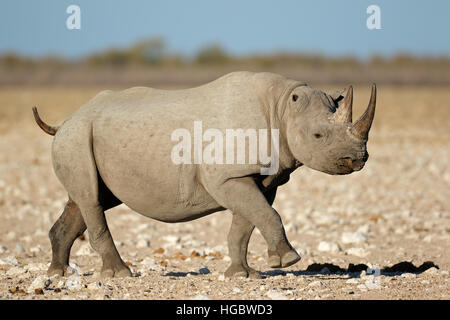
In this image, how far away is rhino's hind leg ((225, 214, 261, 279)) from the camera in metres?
7.52

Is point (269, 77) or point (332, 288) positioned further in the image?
point (269, 77)

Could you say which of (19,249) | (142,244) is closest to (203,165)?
(142,244)

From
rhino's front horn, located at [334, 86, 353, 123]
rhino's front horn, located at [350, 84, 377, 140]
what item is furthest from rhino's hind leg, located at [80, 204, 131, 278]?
rhino's front horn, located at [350, 84, 377, 140]

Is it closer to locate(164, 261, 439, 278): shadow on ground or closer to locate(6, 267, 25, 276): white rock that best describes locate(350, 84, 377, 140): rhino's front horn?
locate(164, 261, 439, 278): shadow on ground

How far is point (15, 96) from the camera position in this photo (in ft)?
127

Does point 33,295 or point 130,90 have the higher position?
point 130,90

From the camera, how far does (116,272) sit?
7.77 metres

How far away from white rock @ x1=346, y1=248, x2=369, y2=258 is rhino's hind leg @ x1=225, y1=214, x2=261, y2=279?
8.05 feet

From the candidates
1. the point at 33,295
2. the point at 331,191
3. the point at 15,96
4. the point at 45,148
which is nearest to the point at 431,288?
the point at 33,295

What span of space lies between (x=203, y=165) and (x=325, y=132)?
111 centimetres

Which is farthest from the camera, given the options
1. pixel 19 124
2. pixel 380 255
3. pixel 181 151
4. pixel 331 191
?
pixel 19 124

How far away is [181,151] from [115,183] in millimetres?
786

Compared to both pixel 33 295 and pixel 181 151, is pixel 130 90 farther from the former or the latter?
pixel 33 295

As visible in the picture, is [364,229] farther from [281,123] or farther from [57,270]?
[57,270]
